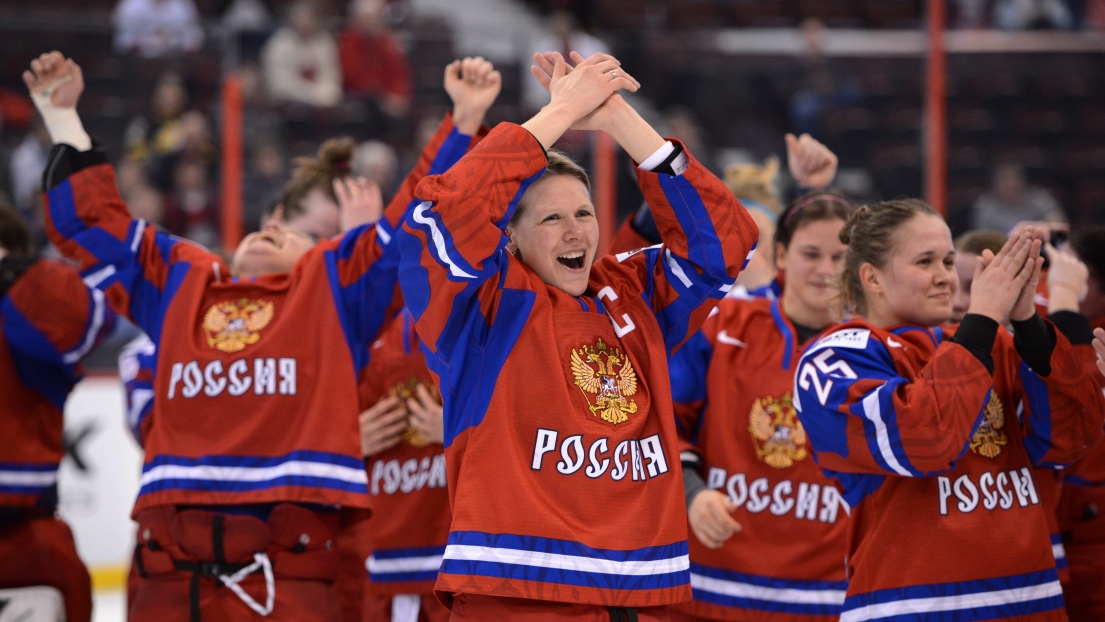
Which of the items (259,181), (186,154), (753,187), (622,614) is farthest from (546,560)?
(186,154)

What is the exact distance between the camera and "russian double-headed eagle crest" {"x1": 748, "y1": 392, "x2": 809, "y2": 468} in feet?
Result: 10.1

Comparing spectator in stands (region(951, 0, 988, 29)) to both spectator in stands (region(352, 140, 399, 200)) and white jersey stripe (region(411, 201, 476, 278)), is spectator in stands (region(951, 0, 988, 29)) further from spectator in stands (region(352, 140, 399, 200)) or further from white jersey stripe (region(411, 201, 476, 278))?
white jersey stripe (region(411, 201, 476, 278))

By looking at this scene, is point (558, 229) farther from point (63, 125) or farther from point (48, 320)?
point (48, 320)

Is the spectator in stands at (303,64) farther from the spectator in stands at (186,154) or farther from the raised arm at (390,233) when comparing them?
the raised arm at (390,233)

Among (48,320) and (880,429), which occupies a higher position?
(48,320)

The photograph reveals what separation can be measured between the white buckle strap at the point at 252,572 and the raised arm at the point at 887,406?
4.44 ft

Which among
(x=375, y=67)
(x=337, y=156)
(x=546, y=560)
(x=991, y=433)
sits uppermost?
(x=375, y=67)

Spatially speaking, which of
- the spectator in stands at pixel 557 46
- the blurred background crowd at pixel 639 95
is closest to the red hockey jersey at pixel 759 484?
the blurred background crowd at pixel 639 95

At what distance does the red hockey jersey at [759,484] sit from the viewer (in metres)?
3.03

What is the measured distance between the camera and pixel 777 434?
308cm

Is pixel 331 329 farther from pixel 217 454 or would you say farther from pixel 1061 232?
pixel 1061 232

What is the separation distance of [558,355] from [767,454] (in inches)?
42.0

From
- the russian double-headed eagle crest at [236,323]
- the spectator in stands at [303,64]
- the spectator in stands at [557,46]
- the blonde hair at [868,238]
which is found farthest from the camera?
the spectator in stands at [557,46]

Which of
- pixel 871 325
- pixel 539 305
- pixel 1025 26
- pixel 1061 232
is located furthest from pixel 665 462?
pixel 1025 26
